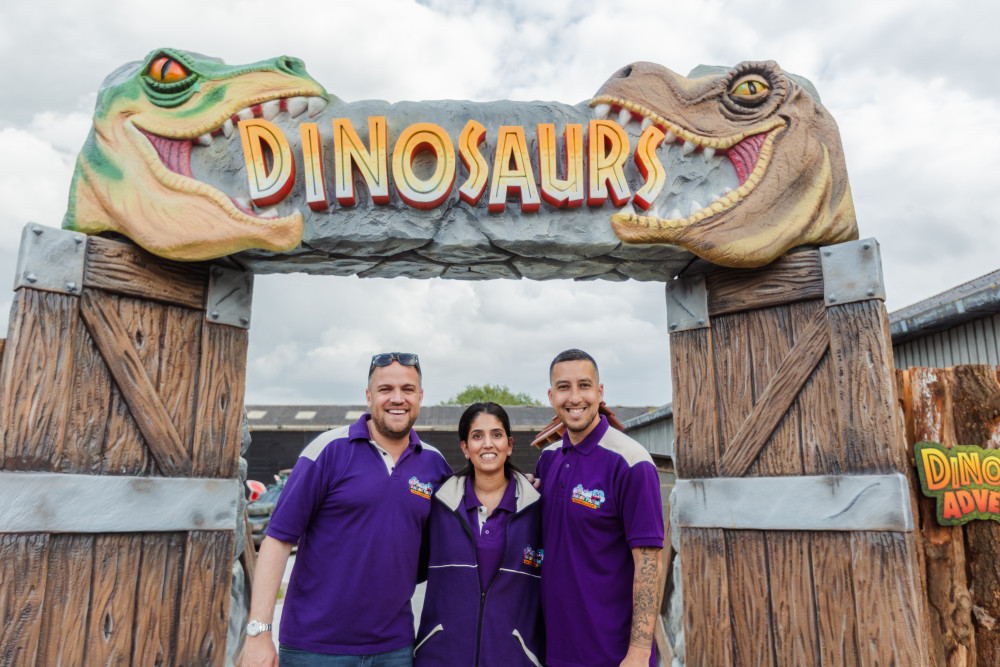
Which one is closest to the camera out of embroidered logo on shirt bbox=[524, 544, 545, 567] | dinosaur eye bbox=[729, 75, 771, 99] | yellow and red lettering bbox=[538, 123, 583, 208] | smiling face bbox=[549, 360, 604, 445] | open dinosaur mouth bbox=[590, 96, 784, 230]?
embroidered logo on shirt bbox=[524, 544, 545, 567]

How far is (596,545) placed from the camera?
253 cm

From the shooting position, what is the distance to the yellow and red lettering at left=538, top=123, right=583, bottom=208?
332cm

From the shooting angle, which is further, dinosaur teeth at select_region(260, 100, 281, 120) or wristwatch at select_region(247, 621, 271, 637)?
dinosaur teeth at select_region(260, 100, 281, 120)

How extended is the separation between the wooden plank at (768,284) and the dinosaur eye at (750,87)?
0.95m

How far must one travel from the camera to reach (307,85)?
11.3ft

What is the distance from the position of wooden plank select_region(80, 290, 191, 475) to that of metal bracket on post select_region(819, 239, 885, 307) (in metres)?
3.45

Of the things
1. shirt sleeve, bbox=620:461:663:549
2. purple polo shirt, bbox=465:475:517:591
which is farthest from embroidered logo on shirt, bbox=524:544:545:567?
shirt sleeve, bbox=620:461:663:549

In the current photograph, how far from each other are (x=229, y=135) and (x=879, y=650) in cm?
413

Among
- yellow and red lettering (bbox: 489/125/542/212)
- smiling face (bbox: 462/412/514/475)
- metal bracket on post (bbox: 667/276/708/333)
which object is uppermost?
yellow and red lettering (bbox: 489/125/542/212)

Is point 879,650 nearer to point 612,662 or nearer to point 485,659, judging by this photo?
point 612,662

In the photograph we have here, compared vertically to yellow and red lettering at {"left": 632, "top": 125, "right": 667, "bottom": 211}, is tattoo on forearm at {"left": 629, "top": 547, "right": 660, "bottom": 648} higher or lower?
lower

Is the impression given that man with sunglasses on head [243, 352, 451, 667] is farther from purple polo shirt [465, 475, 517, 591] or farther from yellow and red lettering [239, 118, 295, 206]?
yellow and red lettering [239, 118, 295, 206]

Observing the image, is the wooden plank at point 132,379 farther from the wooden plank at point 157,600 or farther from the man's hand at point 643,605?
the man's hand at point 643,605

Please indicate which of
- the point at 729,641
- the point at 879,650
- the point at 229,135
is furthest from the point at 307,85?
the point at 879,650
